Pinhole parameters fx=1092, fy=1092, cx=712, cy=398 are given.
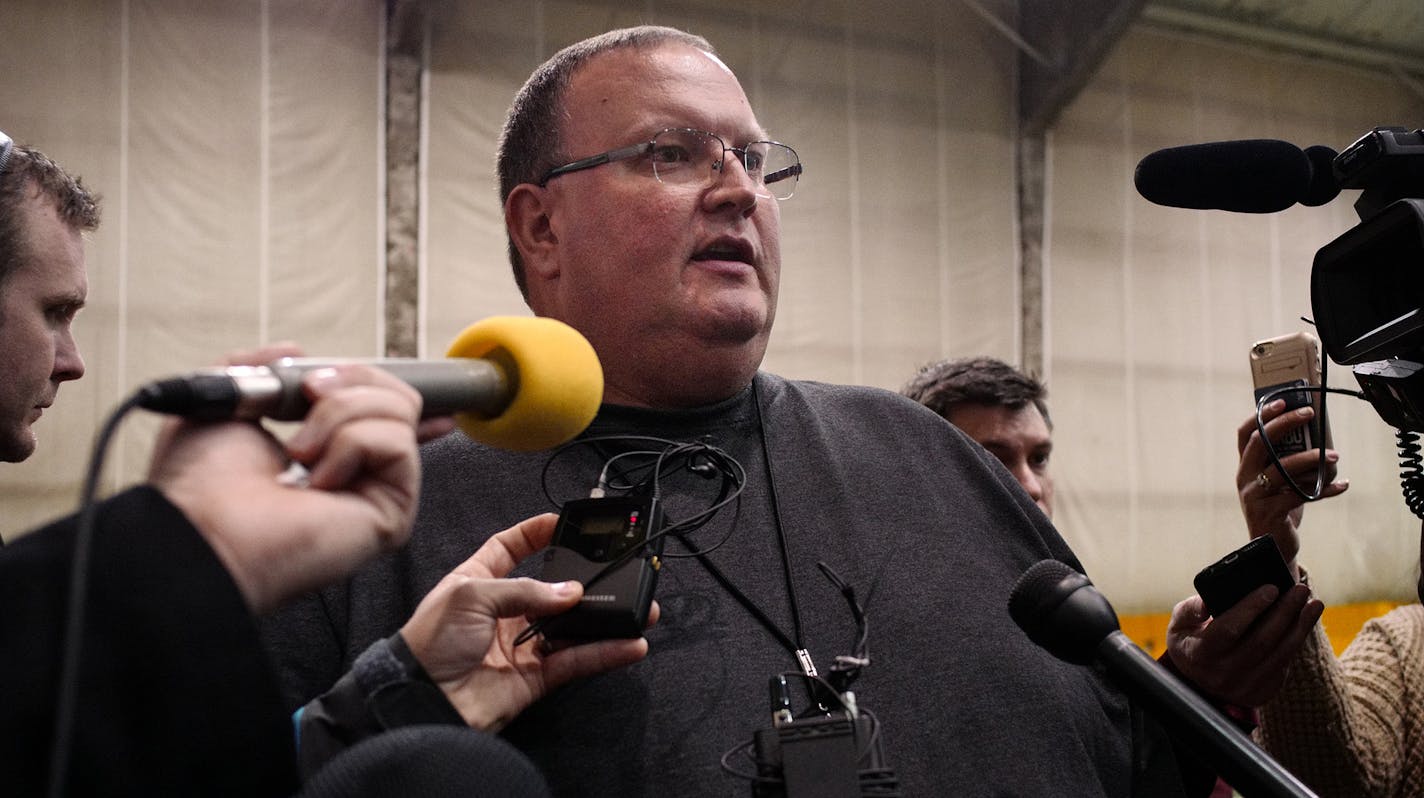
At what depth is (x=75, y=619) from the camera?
2.10 feet

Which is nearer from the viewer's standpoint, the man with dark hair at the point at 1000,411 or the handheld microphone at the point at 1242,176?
the handheld microphone at the point at 1242,176

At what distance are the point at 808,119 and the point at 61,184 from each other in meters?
5.33

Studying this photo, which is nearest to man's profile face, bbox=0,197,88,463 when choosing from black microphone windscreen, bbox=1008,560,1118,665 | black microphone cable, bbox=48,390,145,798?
black microphone cable, bbox=48,390,145,798

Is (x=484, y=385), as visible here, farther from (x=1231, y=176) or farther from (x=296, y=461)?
(x=1231, y=176)

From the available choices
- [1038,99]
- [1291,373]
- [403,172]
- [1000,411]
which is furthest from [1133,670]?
[1038,99]

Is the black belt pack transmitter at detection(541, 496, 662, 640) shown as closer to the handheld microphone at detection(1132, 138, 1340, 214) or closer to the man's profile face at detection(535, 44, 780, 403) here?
the man's profile face at detection(535, 44, 780, 403)

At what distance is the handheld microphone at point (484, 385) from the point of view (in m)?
0.71

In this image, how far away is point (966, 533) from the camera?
60.6 inches

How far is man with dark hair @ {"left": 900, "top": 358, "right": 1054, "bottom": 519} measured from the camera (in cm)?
307

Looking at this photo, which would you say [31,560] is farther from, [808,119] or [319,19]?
[808,119]

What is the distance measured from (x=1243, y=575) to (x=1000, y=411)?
172cm

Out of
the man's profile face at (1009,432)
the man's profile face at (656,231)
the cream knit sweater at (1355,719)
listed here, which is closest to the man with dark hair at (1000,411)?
the man's profile face at (1009,432)

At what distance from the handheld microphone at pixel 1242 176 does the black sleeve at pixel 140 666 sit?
1003 millimetres

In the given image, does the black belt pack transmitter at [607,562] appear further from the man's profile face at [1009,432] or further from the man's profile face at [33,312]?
the man's profile face at [1009,432]
